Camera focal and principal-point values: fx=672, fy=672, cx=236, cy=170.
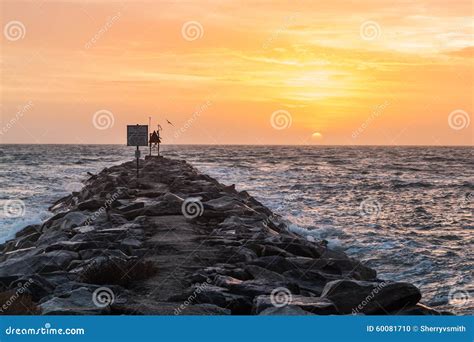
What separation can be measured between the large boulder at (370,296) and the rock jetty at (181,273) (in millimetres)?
13

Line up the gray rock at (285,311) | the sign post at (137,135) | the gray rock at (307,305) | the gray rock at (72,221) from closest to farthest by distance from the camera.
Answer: the gray rock at (285,311) → the gray rock at (307,305) → the gray rock at (72,221) → the sign post at (137,135)

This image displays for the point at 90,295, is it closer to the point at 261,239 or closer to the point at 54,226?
the point at 261,239

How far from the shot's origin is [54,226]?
16109mm

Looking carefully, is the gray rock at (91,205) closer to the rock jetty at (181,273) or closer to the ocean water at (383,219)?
the rock jetty at (181,273)

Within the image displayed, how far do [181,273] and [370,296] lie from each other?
2969 mm

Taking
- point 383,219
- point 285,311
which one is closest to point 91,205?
point 383,219

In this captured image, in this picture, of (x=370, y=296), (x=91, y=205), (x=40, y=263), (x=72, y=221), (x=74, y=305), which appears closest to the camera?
(x=74, y=305)

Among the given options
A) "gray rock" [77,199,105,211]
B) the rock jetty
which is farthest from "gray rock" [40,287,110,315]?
"gray rock" [77,199,105,211]

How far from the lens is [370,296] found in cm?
873

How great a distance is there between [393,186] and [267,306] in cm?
3568

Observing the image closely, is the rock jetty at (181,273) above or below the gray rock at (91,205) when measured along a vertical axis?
below

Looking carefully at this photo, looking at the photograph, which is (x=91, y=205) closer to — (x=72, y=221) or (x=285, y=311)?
(x=72, y=221)

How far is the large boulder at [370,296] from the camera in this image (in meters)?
8.60

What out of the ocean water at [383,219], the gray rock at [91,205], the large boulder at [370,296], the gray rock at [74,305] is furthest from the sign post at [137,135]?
the large boulder at [370,296]
